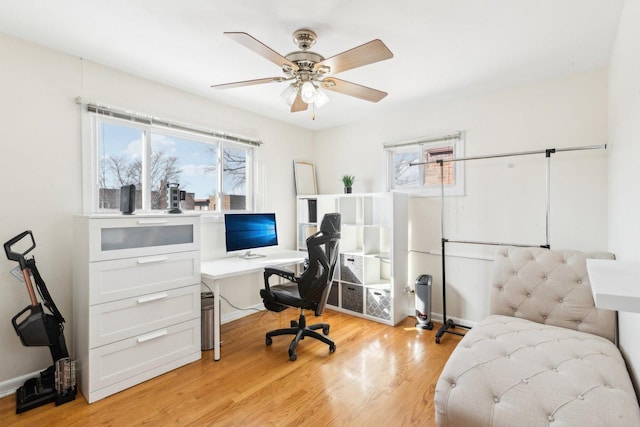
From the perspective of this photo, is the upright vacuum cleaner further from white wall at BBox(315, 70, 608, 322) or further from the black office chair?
white wall at BBox(315, 70, 608, 322)

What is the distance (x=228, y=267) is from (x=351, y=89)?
184 cm

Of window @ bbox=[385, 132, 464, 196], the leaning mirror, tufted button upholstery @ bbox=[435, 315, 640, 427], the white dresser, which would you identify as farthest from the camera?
the leaning mirror

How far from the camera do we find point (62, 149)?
2299mm

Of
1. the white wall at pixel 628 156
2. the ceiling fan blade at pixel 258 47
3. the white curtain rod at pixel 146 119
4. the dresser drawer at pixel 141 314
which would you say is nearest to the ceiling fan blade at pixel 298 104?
the ceiling fan blade at pixel 258 47

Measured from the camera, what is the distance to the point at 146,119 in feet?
8.94

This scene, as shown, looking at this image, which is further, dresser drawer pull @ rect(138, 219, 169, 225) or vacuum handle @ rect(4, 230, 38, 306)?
dresser drawer pull @ rect(138, 219, 169, 225)

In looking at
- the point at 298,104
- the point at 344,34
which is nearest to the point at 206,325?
the point at 298,104

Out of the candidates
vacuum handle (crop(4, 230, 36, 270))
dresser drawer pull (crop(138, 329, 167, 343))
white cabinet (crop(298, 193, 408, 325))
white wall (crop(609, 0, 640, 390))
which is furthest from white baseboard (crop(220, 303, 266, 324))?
white wall (crop(609, 0, 640, 390))

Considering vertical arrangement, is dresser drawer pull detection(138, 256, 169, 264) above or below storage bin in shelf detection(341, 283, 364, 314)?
above

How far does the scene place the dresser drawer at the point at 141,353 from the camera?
2031 millimetres

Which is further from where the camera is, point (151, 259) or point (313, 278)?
point (313, 278)

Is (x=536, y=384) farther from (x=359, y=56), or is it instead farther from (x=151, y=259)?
(x=151, y=259)

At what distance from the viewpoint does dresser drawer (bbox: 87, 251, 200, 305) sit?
6.70 feet

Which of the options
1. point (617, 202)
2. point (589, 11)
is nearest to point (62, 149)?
point (589, 11)
